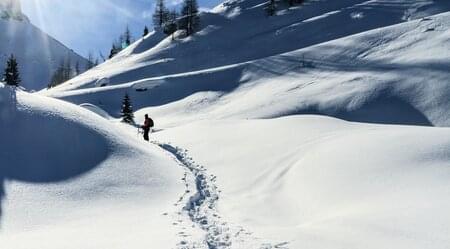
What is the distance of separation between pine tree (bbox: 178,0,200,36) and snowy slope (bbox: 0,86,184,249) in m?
66.4

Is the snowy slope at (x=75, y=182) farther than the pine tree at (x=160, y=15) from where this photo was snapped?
No

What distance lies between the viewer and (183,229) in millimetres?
10117

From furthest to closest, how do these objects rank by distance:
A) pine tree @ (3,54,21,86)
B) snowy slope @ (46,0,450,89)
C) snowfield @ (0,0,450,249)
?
1. snowy slope @ (46,0,450,89)
2. pine tree @ (3,54,21,86)
3. snowfield @ (0,0,450,249)

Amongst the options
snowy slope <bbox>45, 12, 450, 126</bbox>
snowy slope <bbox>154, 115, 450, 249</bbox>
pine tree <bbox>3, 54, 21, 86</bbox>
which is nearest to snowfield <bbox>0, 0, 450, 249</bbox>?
snowy slope <bbox>154, 115, 450, 249</bbox>

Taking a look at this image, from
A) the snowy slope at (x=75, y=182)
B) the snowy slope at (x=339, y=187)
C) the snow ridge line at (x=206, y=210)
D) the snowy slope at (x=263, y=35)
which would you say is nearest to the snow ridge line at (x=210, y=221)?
the snow ridge line at (x=206, y=210)

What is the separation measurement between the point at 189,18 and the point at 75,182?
243 ft

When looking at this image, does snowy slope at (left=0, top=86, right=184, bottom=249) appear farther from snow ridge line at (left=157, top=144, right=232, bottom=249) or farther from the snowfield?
snow ridge line at (left=157, top=144, right=232, bottom=249)

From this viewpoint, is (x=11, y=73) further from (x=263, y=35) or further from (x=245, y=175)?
(x=245, y=175)

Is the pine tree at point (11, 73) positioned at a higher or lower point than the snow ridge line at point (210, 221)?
higher

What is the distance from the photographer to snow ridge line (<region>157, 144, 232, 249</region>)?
9.52 metres

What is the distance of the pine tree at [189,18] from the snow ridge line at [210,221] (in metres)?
69.1

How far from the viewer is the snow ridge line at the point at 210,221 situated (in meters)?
9.16

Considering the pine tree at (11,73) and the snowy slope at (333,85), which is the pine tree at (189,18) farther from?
the snowy slope at (333,85)

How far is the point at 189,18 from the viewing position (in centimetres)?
8475
